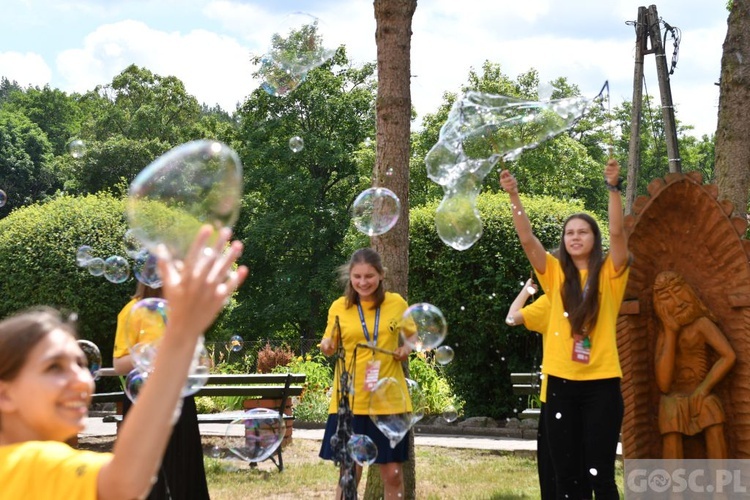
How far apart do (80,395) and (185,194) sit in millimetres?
764

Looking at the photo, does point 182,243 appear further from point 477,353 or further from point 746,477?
point 477,353

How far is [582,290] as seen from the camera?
5.39m

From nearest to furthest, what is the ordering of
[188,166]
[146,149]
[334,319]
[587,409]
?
[188,166]
[587,409]
[334,319]
[146,149]

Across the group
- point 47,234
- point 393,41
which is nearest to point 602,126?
point 47,234

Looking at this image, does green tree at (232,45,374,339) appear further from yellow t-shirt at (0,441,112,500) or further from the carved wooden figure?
yellow t-shirt at (0,441,112,500)

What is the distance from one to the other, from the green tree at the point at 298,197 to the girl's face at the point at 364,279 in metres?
29.0

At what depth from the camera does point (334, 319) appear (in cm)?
586

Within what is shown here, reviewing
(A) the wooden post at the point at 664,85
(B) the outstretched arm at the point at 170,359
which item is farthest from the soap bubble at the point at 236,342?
(B) the outstretched arm at the point at 170,359

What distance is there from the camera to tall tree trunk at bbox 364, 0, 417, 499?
6980 mm

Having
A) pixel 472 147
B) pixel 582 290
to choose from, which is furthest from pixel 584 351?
pixel 472 147

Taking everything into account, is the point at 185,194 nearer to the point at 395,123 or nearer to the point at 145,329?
the point at 145,329

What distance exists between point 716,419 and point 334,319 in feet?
8.17

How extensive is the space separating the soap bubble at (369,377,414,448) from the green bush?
7.19m

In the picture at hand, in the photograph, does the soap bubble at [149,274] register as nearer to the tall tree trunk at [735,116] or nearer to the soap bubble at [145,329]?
the soap bubble at [145,329]
